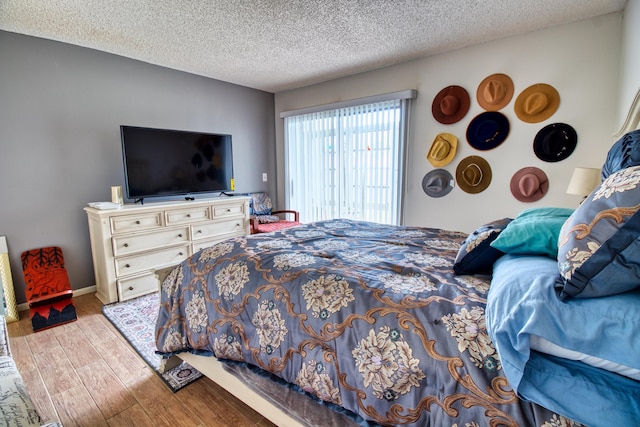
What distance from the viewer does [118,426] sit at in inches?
58.6

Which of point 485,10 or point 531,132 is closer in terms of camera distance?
point 485,10

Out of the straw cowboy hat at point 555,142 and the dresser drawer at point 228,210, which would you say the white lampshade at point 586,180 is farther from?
the dresser drawer at point 228,210

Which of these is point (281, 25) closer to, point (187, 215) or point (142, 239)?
point (187, 215)

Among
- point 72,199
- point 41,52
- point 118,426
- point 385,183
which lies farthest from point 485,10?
point 72,199

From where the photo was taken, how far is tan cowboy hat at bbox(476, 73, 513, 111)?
2865 mm

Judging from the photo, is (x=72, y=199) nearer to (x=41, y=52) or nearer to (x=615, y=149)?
(x=41, y=52)

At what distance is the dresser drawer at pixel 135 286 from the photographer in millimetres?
2863

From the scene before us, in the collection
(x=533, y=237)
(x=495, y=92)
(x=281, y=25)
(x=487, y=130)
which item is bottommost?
(x=533, y=237)

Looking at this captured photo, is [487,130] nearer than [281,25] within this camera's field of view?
No

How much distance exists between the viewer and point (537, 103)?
107 inches

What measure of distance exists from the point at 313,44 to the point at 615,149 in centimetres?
250

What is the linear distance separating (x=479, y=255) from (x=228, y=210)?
3.06 meters

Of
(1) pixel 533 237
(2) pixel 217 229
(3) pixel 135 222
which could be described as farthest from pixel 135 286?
(1) pixel 533 237

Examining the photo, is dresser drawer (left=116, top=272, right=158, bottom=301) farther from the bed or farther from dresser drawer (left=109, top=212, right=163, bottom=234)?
the bed
